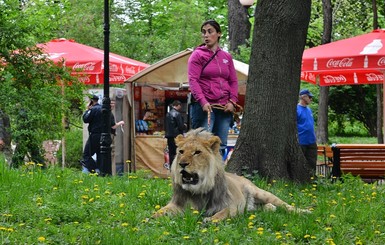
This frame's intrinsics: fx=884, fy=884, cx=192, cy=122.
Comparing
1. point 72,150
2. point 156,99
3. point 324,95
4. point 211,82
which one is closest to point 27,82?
point 211,82

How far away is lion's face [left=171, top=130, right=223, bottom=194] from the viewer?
8.70 metres

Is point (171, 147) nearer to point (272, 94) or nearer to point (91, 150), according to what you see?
point (91, 150)

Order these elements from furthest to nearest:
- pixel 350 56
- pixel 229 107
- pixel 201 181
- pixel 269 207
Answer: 1. pixel 350 56
2. pixel 229 107
3. pixel 269 207
4. pixel 201 181

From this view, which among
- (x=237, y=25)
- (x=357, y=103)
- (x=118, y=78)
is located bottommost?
(x=357, y=103)

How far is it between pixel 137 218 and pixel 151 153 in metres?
12.8

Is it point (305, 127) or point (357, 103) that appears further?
point (357, 103)

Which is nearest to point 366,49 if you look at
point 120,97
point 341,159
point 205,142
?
point 341,159

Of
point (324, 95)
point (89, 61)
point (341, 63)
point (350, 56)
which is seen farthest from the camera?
point (324, 95)

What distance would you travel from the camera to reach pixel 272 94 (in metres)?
12.6

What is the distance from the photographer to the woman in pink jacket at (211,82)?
11.3 metres

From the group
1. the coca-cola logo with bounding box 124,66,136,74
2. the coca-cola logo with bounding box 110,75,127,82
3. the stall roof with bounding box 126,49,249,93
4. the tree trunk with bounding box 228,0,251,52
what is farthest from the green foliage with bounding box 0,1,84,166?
the tree trunk with bounding box 228,0,251,52

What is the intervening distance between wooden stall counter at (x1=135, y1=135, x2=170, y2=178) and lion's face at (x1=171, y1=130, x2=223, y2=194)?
1236cm

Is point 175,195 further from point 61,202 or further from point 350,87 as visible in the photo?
point 350,87

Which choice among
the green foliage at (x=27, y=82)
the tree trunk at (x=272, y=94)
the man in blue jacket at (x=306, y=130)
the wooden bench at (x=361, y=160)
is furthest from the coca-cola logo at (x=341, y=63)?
the green foliage at (x=27, y=82)
